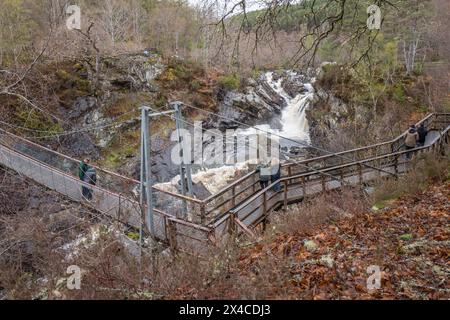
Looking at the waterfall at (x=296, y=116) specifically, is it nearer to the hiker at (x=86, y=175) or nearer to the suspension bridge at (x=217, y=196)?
the suspension bridge at (x=217, y=196)

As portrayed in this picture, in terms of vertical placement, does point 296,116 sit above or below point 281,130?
above

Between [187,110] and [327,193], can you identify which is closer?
[327,193]

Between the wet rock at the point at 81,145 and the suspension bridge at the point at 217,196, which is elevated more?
the suspension bridge at the point at 217,196

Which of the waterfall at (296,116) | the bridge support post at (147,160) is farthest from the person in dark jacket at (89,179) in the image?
the waterfall at (296,116)

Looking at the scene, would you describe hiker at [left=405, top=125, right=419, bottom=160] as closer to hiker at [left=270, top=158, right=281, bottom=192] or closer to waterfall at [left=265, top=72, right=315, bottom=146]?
hiker at [left=270, top=158, right=281, bottom=192]

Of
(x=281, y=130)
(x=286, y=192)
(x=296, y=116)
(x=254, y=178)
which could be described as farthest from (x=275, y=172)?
(x=296, y=116)

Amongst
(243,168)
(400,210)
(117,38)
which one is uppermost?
(117,38)

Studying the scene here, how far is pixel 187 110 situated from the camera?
32.6m

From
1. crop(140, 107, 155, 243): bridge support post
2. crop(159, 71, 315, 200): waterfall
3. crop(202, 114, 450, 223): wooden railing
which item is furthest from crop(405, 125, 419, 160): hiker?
crop(140, 107, 155, 243): bridge support post

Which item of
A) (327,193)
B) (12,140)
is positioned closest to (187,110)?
(12,140)

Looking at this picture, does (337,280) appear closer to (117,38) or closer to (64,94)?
(64,94)

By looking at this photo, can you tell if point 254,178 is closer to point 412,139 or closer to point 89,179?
point 89,179

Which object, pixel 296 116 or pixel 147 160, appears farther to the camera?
pixel 296 116

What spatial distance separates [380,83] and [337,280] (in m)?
27.8
